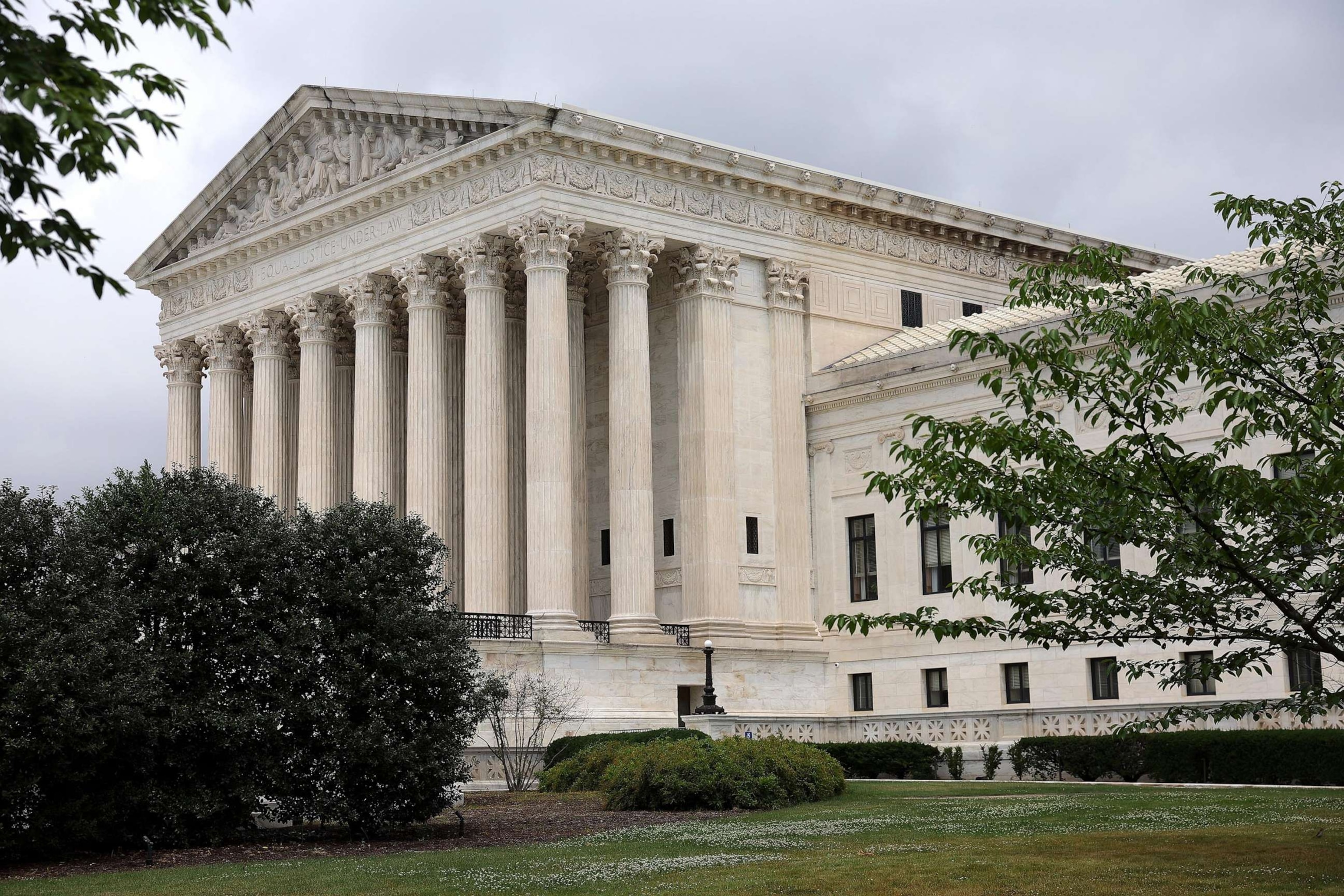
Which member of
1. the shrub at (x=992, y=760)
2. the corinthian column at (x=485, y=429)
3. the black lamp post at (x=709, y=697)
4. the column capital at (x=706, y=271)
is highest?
the column capital at (x=706, y=271)

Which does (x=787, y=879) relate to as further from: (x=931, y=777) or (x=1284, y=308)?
(x=931, y=777)

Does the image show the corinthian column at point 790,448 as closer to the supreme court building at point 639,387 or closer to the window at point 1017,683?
the supreme court building at point 639,387

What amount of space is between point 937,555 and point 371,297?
20.7 metres

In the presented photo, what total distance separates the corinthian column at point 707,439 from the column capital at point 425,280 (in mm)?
7681

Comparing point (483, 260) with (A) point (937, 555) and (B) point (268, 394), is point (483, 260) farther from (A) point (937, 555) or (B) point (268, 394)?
(A) point (937, 555)

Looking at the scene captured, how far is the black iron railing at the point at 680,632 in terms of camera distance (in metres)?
50.9

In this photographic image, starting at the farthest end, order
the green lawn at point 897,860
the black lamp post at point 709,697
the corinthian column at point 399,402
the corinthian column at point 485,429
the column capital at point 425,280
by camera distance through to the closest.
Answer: the corinthian column at point 399,402, the column capital at point 425,280, the corinthian column at point 485,429, the black lamp post at point 709,697, the green lawn at point 897,860

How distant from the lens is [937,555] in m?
52.6

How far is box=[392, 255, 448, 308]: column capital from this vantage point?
53.7 metres

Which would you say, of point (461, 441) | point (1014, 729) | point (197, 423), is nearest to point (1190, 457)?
point (1014, 729)

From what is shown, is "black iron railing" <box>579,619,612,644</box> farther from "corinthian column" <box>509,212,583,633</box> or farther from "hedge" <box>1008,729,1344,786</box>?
"hedge" <box>1008,729,1344,786</box>

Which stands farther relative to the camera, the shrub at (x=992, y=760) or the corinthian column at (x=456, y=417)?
the corinthian column at (x=456, y=417)

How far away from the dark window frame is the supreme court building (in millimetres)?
174

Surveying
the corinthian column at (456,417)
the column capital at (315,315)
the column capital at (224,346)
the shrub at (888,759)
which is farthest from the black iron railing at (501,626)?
the column capital at (224,346)
